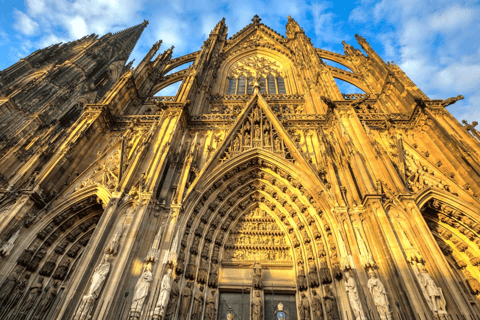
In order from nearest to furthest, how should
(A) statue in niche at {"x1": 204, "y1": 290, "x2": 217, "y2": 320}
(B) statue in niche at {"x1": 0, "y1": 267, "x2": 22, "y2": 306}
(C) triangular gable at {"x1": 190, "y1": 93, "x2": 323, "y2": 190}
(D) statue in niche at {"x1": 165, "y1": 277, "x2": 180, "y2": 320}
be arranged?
1. (D) statue in niche at {"x1": 165, "y1": 277, "x2": 180, "y2": 320}
2. (B) statue in niche at {"x1": 0, "y1": 267, "x2": 22, "y2": 306}
3. (A) statue in niche at {"x1": 204, "y1": 290, "x2": 217, "y2": 320}
4. (C) triangular gable at {"x1": 190, "y1": 93, "x2": 323, "y2": 190}

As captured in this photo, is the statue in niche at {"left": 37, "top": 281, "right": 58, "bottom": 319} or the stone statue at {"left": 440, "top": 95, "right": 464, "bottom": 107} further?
the stone statue at {"left": 440, "top": 95, "right": 464, "bottom": 107}

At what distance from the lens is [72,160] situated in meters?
9.21

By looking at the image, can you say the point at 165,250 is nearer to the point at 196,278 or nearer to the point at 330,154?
the point at 196,278

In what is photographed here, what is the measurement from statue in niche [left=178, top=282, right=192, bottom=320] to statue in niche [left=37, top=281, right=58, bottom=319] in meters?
3.60

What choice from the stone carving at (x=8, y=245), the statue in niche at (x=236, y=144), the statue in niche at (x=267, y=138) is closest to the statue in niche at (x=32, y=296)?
the stone carving at (x=8, y=245)

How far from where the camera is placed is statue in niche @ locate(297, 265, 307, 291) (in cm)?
740

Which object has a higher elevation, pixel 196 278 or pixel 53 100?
pixel 53 100

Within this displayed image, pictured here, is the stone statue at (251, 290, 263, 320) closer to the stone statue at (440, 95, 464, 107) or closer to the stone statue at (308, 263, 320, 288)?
the stone statue at (308, 263, 320, 288)


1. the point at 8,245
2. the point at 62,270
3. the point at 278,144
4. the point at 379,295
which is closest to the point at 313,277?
the point at 379,295

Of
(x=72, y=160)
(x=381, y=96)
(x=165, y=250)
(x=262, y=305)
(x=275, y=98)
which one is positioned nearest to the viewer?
(x=165, y=250)

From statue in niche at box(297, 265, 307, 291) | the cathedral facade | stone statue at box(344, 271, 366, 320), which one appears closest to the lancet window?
the cathedral facade

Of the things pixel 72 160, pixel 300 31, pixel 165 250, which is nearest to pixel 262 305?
pixel 165 250

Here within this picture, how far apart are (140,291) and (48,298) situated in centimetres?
335

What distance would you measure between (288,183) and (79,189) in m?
6.88
